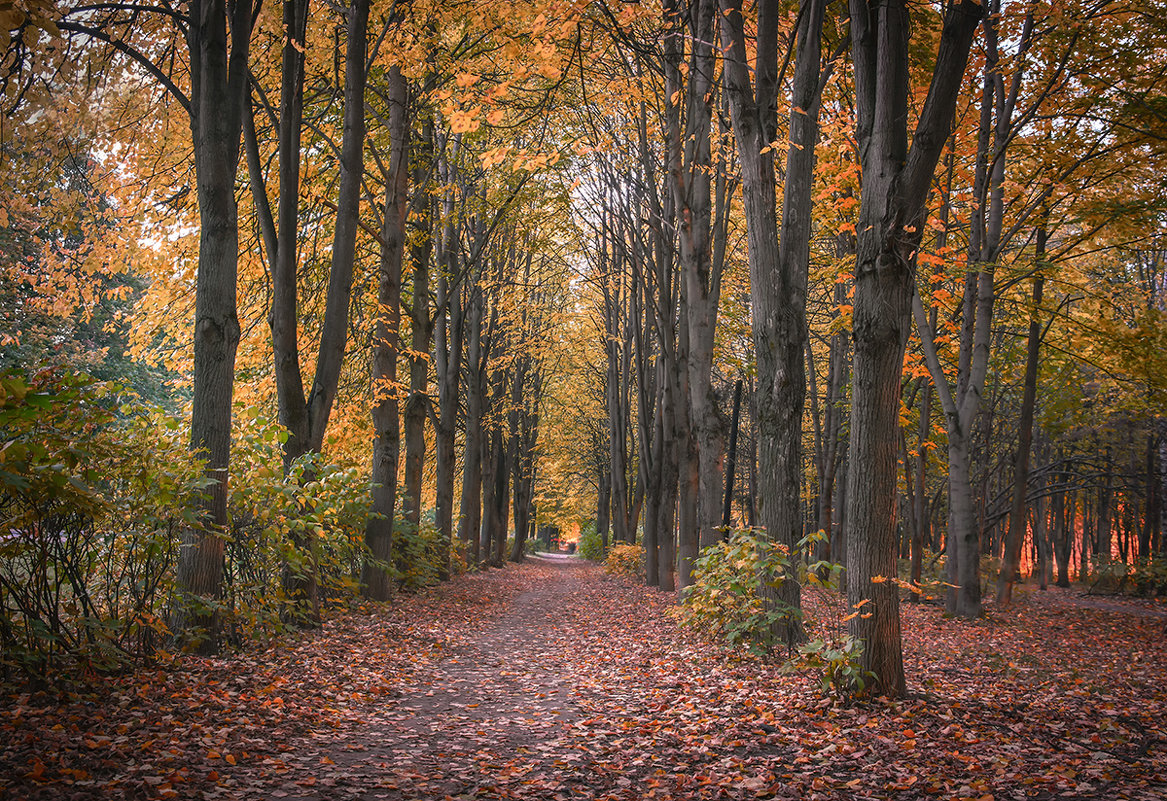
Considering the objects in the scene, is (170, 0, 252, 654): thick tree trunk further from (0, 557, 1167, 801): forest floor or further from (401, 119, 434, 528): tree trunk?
(401, 119, 434, 528): tree trunk

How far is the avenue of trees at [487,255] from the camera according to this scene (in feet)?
17.3

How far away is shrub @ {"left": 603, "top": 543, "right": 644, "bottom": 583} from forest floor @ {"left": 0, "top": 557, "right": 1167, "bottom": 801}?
1357 cm

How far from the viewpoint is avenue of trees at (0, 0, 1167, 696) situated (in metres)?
5.26

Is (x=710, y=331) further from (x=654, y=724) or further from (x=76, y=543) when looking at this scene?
(x=76, y=543)

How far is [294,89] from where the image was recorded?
7.91 m

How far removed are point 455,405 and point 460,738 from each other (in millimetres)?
12636

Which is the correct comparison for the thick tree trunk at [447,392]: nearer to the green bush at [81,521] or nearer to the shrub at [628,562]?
the shrub at [628,562]

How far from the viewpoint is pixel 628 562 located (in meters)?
22.3

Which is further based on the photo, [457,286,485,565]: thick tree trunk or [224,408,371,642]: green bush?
[457,286,485,565]: thick tree trunk

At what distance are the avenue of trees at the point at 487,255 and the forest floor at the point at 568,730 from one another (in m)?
0.64

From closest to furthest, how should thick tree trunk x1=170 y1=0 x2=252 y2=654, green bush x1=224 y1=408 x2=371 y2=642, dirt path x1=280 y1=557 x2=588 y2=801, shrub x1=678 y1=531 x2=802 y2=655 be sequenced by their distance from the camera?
dirt path x1=280 y1=557 x2=588 y2=801 < thick tree trunk x1=170 y1=0 x2=252 y2=654 < green bush x1=224 y1=408 x2=371 y2=642 < shrub x1=678 y1=531 x2=802 y2=655

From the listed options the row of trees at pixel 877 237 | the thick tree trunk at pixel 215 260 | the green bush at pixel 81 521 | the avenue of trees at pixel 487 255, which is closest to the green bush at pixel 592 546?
the row of trees at pixel 877 237

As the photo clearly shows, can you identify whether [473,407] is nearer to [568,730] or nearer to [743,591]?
[743,591]

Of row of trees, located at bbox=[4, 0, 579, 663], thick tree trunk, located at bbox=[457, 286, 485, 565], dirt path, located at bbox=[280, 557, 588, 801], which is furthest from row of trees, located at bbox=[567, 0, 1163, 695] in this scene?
thick tree trunk, located at bbox=[457, 286, 485, 565]
